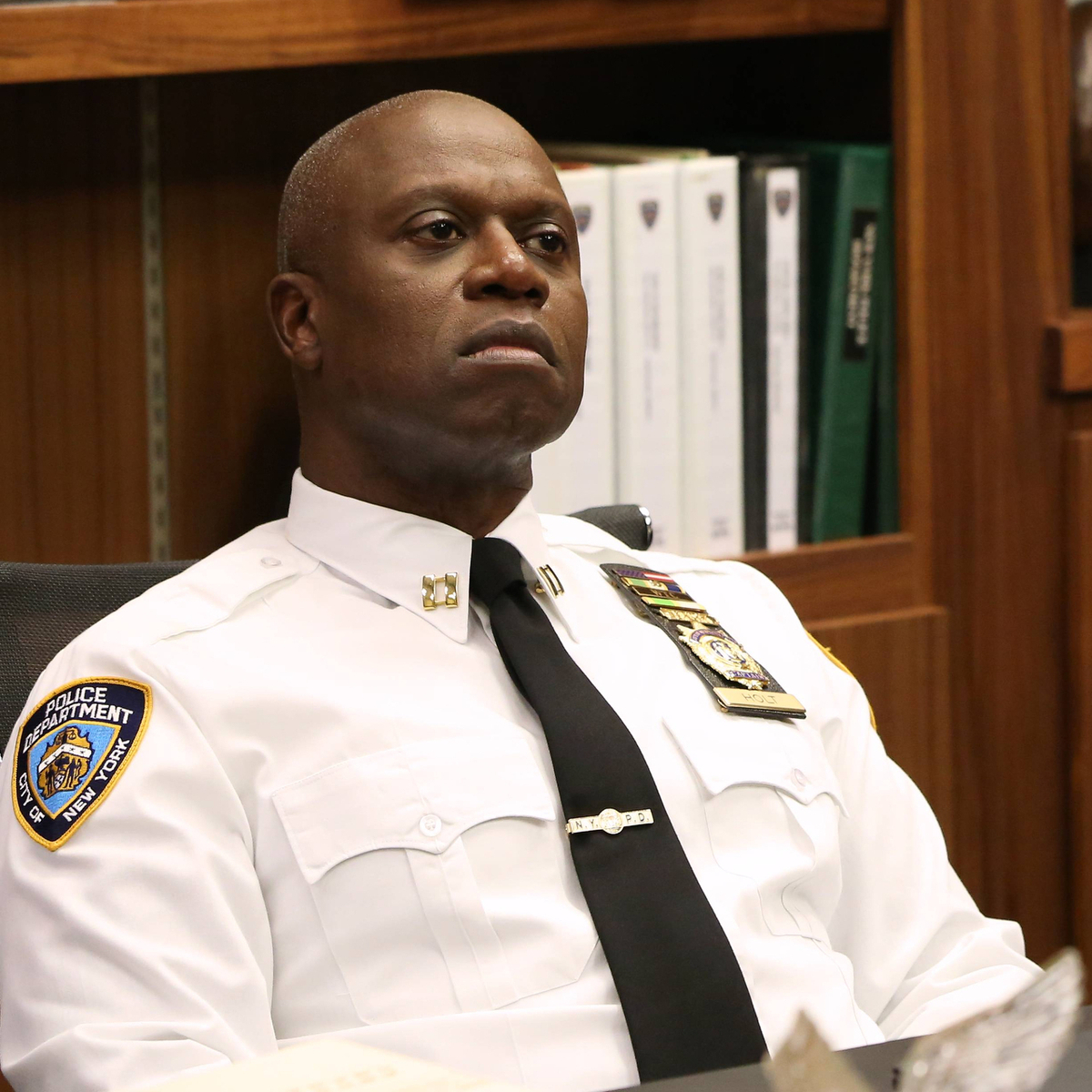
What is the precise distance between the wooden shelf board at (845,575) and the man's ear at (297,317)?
0.62 metres

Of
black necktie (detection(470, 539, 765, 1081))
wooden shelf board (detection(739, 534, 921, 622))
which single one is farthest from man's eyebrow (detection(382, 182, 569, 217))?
wooden shelf board (detection(739, 534, 921, 622))

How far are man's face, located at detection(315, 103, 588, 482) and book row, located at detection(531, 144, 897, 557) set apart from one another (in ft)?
1.26

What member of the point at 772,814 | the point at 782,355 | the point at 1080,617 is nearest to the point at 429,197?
the point at 772,814

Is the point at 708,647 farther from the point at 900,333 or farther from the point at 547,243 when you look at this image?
the point at 900,333

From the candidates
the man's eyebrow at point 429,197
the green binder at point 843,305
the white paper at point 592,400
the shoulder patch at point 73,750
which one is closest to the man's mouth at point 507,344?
the man's eyebrow at point 429,197

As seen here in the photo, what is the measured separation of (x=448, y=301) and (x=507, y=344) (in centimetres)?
5

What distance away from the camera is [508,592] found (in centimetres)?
117

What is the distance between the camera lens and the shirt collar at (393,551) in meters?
1.14

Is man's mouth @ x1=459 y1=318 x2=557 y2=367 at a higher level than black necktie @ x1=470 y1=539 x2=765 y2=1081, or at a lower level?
higher

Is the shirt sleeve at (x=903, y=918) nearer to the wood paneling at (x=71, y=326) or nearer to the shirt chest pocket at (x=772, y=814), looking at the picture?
the shirt chest pocket at (x=772, y=814)

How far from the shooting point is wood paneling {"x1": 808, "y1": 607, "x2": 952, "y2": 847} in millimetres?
1726

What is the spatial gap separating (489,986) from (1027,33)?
126 centimetres

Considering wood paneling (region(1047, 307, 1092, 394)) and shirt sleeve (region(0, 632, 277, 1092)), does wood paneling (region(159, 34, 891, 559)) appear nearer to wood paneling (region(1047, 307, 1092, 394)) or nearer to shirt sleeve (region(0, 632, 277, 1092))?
wood paneling (region(1047, 307, 1092, 394))

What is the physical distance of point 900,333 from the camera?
1746 mm
